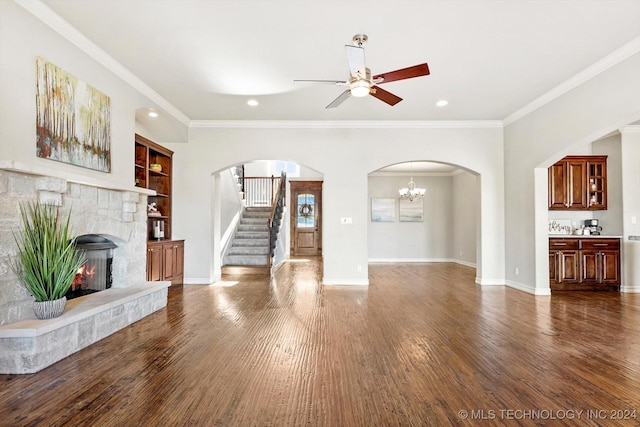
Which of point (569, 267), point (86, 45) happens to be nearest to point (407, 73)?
point (86, 45)

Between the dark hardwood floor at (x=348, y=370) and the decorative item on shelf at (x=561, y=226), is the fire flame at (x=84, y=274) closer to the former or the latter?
the dark hardwood floor at (x=348, y=370)

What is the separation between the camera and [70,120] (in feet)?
11.2

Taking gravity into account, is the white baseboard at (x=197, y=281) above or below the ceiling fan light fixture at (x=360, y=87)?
below

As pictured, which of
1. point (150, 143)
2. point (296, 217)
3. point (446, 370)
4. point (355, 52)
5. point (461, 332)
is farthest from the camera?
point (296, 217)

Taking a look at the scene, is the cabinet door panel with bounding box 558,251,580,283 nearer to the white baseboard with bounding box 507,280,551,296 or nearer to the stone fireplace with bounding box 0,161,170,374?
the white baseboard with bounding box 507,280,551,296

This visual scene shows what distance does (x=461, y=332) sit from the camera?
11.5 ft

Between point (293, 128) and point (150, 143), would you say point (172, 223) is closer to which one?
point (150, 143)

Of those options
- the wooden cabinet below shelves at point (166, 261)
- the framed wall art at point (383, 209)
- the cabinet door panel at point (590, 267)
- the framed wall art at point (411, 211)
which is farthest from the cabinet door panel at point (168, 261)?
the cabinet door panel at point (590, 267)

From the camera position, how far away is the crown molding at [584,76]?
367 cm

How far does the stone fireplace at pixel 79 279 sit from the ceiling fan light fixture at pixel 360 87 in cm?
287

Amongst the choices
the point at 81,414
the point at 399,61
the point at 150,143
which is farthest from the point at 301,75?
the point at 81,414

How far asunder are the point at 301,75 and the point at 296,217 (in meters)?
8.24

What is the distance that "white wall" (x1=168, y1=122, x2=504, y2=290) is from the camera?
6.35 metres

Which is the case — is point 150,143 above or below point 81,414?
above
